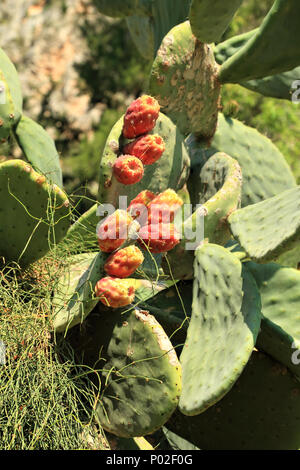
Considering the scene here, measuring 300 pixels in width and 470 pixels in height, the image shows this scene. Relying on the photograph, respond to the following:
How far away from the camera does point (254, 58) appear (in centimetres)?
198

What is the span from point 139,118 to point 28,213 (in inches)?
13.1

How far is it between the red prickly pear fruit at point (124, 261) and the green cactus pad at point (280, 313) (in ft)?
1.28

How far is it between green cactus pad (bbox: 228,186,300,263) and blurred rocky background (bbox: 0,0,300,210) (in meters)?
1.57

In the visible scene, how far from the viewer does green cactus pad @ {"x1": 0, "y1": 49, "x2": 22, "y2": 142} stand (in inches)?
77.0

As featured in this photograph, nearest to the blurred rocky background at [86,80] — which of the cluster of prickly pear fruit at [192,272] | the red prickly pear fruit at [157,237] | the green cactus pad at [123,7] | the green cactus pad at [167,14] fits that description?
the green cactus pad at [123,7]

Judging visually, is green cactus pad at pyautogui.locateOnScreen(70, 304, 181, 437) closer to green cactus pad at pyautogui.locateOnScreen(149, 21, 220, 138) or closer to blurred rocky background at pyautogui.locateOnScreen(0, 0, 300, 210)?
green cactus pad at pyautogui.locateOnScreen(149, 21, 220, 138)

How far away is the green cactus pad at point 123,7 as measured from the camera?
2303 mm

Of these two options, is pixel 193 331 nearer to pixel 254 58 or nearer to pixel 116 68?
pixel 254 58

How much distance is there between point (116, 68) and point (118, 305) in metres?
3.99

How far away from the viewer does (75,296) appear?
5.73ft

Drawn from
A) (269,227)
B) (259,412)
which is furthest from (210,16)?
(259,412)

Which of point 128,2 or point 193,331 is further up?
point 128,2

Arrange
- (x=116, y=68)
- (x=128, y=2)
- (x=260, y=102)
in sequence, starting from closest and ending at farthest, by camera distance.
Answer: (x=128, y=2)
(x=260, y=102)
(x=116, y=68)
